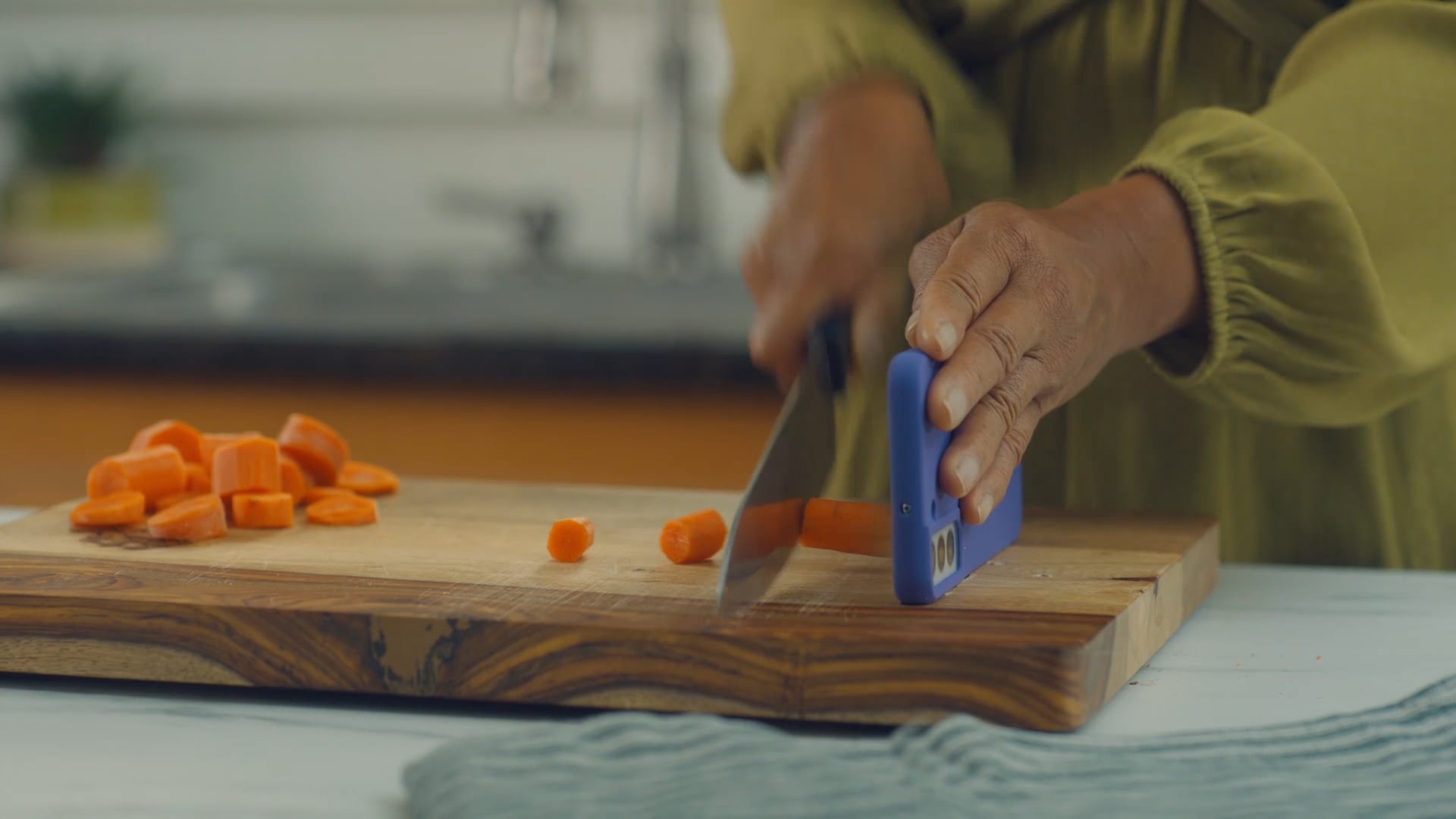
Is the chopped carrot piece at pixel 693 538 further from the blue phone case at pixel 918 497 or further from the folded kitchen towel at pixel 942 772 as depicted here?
the folded kitchen towel at pixel 942 772

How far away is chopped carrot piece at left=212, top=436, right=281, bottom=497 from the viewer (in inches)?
45.5

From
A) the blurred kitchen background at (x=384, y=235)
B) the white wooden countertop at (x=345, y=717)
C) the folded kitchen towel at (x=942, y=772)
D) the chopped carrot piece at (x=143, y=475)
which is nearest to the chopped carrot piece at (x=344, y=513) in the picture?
the chopped carrot piece at (x=143, y=475)

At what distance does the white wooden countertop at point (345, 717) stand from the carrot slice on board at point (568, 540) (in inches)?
6.5

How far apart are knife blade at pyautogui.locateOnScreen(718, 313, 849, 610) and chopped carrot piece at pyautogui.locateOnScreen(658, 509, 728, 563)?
0.02 meters

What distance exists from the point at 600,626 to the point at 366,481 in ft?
1.62

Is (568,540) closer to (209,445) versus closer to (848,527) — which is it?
(848,527)

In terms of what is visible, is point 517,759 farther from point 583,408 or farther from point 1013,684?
point 583,408

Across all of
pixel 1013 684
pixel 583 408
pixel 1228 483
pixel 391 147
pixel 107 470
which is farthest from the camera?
pixel 391 147

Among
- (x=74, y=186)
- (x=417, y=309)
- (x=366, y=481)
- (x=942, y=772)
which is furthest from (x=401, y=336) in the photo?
(x=942, y=772)

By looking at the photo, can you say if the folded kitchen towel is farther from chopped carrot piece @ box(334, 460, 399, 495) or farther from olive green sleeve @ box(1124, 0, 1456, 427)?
chopped carrot piece @ box(334, 460, 399, 495)

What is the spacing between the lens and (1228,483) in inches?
53.4

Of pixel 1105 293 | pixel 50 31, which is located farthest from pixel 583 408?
pixel 50 31

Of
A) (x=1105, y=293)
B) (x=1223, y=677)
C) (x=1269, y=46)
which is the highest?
(x=1269, y=46)

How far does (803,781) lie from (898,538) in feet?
0.76
